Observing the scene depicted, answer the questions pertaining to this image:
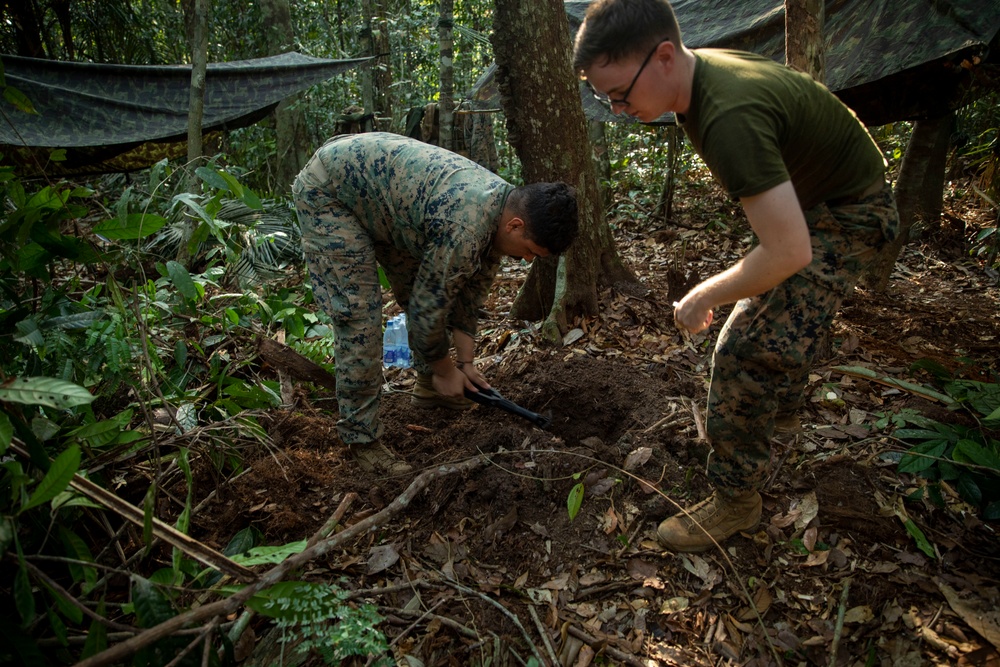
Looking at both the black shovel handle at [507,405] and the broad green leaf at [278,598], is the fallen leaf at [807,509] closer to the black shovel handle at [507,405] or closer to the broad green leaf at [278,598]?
the black shovel handle at [507,405]

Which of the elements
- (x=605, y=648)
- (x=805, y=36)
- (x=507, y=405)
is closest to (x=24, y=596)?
(x=605, y=648)

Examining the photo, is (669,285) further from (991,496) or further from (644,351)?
(991,496)

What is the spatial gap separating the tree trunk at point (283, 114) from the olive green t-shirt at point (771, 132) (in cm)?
747

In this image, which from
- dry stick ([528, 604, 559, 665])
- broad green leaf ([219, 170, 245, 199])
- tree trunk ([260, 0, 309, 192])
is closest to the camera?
dry stick ([528, 604, 559, 665])

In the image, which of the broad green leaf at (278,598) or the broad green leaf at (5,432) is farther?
the broad green leaf at (278,598)

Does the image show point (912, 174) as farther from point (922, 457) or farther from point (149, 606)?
point (149, 606)

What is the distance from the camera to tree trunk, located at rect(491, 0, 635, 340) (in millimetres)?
3512

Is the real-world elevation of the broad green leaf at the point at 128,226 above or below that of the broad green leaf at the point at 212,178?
below

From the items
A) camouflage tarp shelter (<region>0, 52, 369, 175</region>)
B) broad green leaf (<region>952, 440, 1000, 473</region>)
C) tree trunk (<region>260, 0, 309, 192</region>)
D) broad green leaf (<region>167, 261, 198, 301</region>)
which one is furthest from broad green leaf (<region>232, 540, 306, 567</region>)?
tree trunk (<region>260, 0, 309, 192</region>)

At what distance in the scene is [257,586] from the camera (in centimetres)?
159

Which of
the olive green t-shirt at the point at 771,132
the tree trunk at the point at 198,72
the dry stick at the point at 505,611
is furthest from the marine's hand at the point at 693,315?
the tree trunk at the point at 198,72

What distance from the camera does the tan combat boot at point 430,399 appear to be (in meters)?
3.17

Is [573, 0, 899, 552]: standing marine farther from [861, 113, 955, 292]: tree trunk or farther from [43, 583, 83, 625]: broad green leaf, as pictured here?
[861, 113, 955, 292]: tree trunk

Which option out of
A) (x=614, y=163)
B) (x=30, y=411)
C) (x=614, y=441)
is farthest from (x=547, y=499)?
(x=614, y=163)
